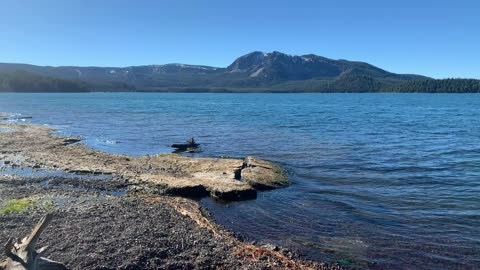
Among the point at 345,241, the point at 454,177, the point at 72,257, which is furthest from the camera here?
the point at 454,177

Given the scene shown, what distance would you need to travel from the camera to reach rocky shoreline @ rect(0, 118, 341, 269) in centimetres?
1520

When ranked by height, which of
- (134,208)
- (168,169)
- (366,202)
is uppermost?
(134,208)

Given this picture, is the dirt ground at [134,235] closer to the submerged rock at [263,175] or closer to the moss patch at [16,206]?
the moss patch at [16,206]

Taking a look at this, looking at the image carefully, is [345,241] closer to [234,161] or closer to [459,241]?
[459,241]

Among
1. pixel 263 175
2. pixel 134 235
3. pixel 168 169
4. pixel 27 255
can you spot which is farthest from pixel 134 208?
pixel 263 175

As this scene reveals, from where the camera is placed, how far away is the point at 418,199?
25.2 metres

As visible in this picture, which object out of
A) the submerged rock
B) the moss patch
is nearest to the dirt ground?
the moss patch

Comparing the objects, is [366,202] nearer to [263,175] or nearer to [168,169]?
[263,175]

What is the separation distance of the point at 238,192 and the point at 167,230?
7.80 meters

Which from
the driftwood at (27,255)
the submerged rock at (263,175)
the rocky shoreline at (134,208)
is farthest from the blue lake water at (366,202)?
the driftwood at (27,255)

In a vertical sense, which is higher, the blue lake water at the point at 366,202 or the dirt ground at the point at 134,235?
the dirt ground at the point at 134,235

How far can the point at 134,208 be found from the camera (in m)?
20.9

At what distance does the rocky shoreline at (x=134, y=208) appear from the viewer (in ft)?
49.9

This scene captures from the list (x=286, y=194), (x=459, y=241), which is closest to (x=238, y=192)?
(x=286, y=194)
